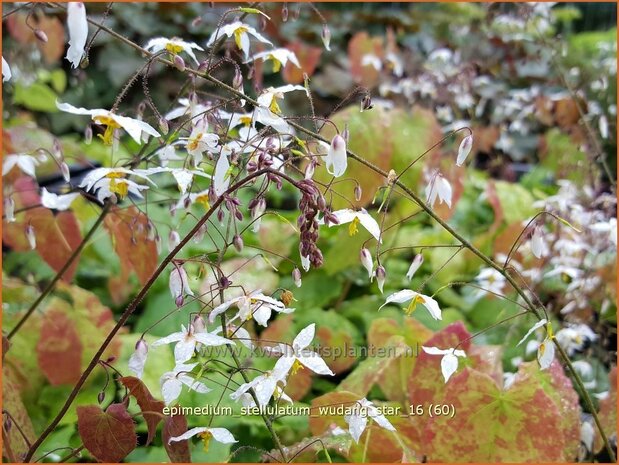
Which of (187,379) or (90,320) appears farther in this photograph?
(90,320)

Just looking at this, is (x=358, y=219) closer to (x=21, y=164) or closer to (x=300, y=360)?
(x=300, y=360)

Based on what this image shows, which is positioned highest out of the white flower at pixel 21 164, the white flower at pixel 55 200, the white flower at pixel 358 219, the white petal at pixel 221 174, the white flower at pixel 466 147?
the white flower at pixel 21 164

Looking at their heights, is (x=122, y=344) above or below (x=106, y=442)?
above

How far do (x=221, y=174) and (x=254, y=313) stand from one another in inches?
5.7

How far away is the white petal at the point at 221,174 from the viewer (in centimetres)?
68

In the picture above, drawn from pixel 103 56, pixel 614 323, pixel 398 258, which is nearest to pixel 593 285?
pixel 614 323

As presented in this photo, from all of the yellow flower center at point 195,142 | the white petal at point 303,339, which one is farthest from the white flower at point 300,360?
the yellow flower center at point 195,142

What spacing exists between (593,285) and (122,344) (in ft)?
2.92

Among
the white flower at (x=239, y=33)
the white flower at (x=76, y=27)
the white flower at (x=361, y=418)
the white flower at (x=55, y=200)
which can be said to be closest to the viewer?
the white flower at (x=76, y=27)

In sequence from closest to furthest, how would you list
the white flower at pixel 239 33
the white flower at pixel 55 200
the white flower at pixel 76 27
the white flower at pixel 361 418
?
the white flower at pixel 76 27 < the white flower at pixel 361 418 < the white flower at pixel 239 33 < the white flower at pixel 55 200

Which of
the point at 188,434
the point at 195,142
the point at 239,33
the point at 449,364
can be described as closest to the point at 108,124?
the point at 195,142

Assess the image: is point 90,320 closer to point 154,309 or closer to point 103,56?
point 154,309

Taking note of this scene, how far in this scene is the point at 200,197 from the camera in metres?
0.86

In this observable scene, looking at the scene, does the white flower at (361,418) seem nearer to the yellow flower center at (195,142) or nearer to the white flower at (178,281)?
the white flower at (178,281)
